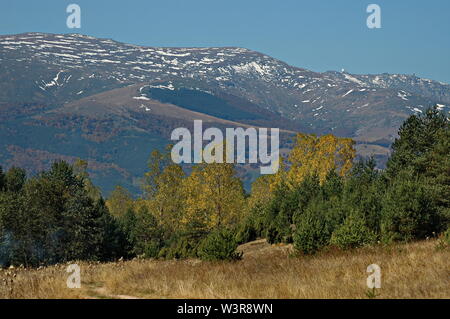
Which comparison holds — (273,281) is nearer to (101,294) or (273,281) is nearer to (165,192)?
(101,294)

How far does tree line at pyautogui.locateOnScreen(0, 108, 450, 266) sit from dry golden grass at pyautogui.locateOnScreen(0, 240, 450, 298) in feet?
28.6

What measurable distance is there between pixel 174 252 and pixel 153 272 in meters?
20.8

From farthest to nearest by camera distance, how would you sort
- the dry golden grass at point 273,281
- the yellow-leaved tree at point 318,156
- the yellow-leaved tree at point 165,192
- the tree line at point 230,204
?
1. the yellow-leaved tree at point 165,192
2. the yellow-leaved tree at point 318,156
3. the tree line at point 230,204
4. the dry golden grass at point 273,281

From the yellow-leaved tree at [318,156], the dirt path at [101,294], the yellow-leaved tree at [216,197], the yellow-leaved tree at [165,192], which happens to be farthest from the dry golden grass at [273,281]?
the yellow-leaved tree at [165,192]

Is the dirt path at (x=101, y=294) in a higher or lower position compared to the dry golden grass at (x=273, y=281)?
lower

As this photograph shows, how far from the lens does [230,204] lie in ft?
165

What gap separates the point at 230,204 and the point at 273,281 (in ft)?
118

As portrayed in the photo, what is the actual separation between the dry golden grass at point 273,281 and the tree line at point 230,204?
8.71 meters

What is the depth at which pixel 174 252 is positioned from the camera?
38.3 metres

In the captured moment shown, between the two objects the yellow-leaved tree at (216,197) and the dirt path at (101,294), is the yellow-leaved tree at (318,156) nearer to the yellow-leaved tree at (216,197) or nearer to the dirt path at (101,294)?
the yellow-leaved tree at (216,197)

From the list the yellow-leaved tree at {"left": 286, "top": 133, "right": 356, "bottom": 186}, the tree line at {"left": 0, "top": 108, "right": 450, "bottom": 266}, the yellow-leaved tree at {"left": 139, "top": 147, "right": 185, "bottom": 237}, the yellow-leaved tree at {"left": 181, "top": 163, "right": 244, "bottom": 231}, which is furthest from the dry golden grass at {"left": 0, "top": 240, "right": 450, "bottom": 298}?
the yellow-leaved tree at {"left": 139, "top": 147, "right": 185, "bottom": 237}

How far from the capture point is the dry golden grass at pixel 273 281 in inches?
496

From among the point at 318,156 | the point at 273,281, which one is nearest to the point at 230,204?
the point at 318,156

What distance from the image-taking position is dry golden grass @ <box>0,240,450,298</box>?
1259cm
